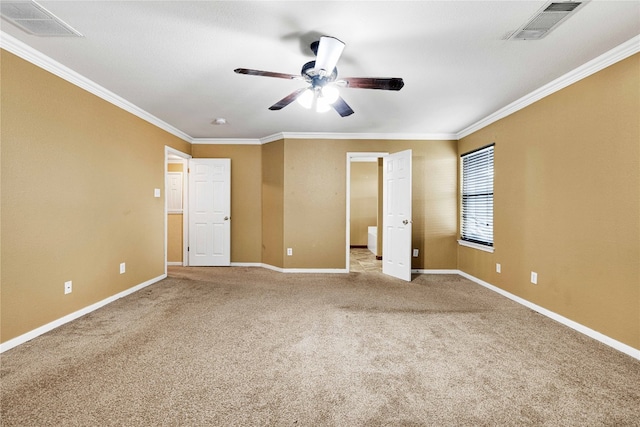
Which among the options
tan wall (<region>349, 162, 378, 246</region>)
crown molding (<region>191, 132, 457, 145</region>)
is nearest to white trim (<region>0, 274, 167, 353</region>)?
crown molding (<region>191, 132, 457, 145</region>)

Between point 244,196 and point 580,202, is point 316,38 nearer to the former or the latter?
point 580,202

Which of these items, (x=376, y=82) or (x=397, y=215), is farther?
(x=397, y=215)

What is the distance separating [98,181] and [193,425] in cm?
290

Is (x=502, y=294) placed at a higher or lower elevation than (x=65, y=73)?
lower

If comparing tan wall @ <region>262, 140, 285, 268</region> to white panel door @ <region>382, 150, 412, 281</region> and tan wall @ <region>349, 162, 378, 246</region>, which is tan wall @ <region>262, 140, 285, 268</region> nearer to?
white panel door @ <region>382, 150, 412, 281</region>

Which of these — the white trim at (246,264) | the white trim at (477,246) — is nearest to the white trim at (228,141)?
the white trim at (246,264)

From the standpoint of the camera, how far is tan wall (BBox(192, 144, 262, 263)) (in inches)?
210

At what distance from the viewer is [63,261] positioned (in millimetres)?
2670

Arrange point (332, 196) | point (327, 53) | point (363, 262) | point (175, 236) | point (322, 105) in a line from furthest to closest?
point (363, 262), point (175, 236), point (332, 196), point (322, 105), point (327, 53)

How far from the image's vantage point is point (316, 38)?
2.18 metres

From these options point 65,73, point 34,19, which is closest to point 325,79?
point 34,19

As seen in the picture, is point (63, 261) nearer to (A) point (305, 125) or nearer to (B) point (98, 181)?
(B) point (98, 181)

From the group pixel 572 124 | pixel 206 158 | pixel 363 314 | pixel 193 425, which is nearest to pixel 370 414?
pixel 193 425

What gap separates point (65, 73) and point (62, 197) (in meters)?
1.22
